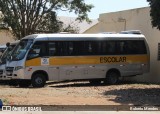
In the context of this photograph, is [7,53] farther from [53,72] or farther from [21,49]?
[53,72]

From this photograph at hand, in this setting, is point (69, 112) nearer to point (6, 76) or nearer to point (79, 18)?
point (6, 76)

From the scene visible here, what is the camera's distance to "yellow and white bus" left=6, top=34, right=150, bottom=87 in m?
22.0

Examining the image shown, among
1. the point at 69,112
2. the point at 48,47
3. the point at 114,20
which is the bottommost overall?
the point at 69,112

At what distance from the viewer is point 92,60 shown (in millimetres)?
23672

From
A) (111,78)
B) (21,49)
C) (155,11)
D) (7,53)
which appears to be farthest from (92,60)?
(155,11)

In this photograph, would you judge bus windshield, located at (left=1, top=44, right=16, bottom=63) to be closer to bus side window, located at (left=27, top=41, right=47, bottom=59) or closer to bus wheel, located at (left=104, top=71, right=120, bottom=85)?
bus side window, located at (left=27, top=41, right=47, bottom=59)

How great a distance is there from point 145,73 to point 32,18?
12037mm

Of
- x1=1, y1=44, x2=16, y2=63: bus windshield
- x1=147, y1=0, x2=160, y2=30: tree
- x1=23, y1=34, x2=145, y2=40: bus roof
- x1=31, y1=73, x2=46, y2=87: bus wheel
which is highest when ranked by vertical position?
x1=147, y1=0, x2=160, y2=30: tree

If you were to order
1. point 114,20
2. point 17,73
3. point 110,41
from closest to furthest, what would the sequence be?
1. point 17,73
2. point 110,41
3. point 114,20

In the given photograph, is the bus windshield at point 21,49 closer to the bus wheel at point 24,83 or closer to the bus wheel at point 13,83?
the bus wheel at point 24,83

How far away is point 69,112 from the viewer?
12.8m

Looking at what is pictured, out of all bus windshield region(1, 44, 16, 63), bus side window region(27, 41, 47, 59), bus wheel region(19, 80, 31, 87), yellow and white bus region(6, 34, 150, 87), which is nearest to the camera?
bus side window region(27, 41, 47, 59)

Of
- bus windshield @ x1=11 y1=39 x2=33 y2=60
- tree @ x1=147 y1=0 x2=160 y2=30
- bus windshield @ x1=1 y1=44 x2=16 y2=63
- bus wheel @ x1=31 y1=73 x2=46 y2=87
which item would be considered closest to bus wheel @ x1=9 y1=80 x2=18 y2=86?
bus windshield @ x1=1 y1=44 x2=16 y2=63

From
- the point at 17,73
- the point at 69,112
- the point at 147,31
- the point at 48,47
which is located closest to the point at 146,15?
the point at 147,31
